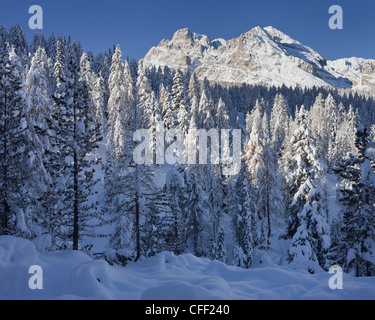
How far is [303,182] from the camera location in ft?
63.1

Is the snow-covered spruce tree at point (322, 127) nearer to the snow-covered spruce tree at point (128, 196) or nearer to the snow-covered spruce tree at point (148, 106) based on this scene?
the snow-covered spruce tree at point (148, 106)

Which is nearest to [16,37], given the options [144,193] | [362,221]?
[144,193]

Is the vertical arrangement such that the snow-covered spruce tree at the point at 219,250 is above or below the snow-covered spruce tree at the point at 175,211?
below

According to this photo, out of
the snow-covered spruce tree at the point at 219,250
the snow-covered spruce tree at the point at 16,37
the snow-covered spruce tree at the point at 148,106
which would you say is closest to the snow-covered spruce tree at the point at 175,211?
the snow-covered spruce tree at the point at 219,250

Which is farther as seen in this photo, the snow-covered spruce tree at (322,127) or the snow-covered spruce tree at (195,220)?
the snow-covered spruce tree at (322,127)

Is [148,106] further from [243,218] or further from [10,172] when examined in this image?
[10,172]

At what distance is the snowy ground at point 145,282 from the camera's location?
660 centimetres

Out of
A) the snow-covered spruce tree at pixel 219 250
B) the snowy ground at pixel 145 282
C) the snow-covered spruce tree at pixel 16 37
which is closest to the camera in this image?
the snowy ground at pixel 145 282

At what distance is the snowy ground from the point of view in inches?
260

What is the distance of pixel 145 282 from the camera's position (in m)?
8.71

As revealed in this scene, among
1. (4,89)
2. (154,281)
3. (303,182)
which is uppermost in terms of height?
(4,89)

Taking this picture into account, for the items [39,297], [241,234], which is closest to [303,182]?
[241,234]
